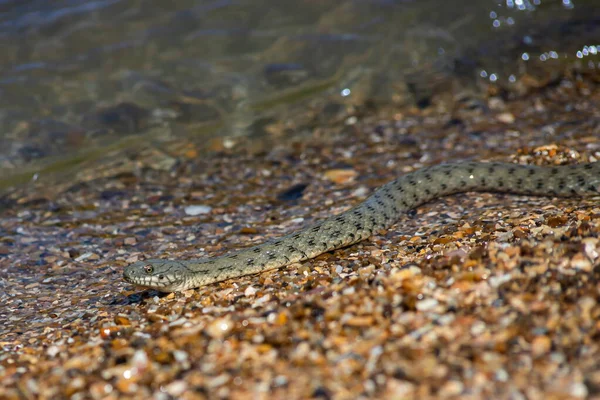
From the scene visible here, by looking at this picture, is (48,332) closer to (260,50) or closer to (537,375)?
(537,375)

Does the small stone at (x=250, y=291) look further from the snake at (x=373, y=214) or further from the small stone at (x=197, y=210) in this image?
the small stone at (x=197, y=210)

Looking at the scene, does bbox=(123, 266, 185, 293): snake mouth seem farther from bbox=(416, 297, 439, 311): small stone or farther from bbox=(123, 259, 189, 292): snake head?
bbox=(416, 297, 439, 311): small stone

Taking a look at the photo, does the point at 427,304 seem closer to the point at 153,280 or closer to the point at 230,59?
the point at 153,280

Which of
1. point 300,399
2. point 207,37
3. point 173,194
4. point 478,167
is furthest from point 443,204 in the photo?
point 207,37

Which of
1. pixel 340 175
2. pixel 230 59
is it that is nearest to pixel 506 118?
pixel 340 175

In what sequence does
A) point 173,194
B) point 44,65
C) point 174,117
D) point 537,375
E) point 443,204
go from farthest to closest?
1. point 44,65
2. point 174,117
3. point 173,194
4. point 443,204
5. point 537,375

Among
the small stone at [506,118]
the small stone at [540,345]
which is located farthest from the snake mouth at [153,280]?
the small stone at [506,118]
